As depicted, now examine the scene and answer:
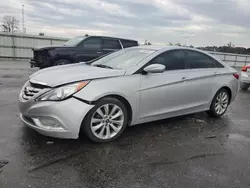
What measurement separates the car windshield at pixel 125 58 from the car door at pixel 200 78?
37.3 inches

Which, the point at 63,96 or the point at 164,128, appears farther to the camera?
the point at 164,128

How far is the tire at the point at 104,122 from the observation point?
3.62m

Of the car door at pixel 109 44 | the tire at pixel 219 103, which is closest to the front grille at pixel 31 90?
the tire at pixel 219 103

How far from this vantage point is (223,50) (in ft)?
82.1

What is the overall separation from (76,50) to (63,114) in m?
7.20

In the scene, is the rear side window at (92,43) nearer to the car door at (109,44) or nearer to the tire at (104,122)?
the car door at (109,44)

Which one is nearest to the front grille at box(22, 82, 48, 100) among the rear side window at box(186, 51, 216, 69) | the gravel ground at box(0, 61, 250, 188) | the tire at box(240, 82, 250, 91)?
the gravel ground at box(0, 61, 250, 188)

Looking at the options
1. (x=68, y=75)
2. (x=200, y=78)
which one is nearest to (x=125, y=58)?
(x=68, y=75)

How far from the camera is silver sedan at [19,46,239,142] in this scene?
3.48 meters

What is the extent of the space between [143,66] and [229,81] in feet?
8.10

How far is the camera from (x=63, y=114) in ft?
11.2

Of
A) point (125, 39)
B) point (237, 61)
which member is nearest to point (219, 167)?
point (125, 39)

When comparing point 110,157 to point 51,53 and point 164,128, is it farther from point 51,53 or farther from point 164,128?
point 51,53

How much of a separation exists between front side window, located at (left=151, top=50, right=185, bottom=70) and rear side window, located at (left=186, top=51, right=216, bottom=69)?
0.18 m
